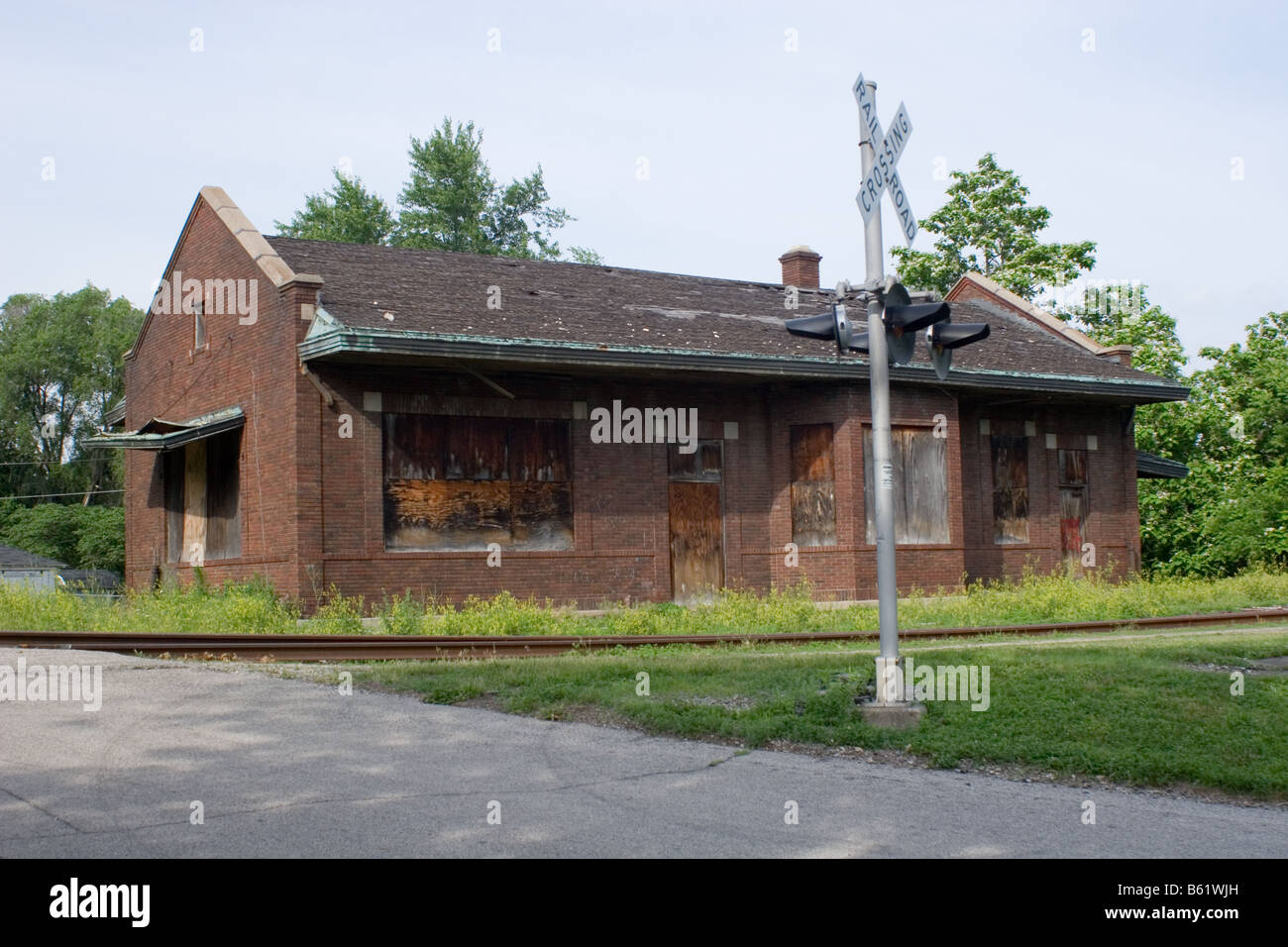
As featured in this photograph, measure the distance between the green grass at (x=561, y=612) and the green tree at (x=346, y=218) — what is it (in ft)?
110

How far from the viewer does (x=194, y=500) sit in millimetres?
23656

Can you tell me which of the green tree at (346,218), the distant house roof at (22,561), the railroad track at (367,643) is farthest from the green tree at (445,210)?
the railroad track at (367,643)

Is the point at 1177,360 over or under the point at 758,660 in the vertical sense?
over

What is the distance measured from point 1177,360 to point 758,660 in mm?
31017

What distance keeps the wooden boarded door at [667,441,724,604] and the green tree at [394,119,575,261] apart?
34.1 metres

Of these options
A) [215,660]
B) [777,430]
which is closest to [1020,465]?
[777,430]

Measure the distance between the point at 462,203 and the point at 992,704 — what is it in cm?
4956

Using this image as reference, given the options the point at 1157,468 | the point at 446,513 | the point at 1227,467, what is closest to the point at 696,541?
the point at 446,513

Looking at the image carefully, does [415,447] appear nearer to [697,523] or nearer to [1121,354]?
[697,523]

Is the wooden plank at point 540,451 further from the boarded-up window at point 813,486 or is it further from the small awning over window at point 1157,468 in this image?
the small awning over window at point 1157,468

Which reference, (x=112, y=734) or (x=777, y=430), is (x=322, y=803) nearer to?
(x=112, y=734)

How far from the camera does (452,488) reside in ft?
67.5

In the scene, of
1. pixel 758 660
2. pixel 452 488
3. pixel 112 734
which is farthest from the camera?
pixel 452 488
